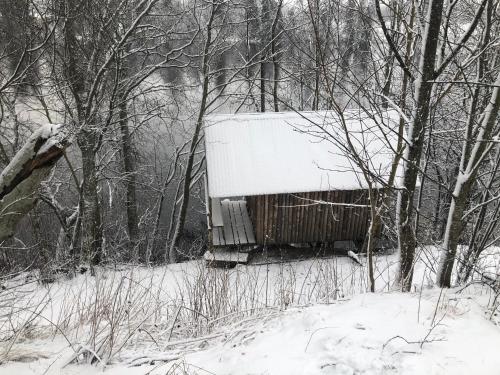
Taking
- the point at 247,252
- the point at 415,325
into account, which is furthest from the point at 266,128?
the point at 415,325

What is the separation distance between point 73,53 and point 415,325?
1102 centimetres

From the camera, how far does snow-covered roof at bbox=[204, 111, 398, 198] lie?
1019 cm

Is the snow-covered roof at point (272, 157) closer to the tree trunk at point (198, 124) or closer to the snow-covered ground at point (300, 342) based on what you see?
the tree trunk at point (198, 124)

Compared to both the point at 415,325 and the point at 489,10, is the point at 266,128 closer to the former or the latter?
the point at 489,10

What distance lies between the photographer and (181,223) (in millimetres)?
13984

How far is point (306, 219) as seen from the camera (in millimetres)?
11109

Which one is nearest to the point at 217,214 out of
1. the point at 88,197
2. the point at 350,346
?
the point at 88,197

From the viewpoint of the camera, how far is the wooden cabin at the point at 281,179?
10.3 m

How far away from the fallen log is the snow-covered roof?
5.95m

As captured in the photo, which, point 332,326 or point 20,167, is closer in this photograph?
point 332,326

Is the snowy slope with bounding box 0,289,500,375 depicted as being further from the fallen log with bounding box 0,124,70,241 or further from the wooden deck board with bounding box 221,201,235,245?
the wooden deck board with bounding box 221,201,235,245

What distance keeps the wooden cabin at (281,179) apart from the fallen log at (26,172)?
5961 millimetres

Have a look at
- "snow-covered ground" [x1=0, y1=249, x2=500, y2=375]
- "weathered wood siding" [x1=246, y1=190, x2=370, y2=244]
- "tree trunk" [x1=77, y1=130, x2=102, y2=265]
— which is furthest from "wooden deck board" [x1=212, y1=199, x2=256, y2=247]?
"snow-covered ground" [x1=0, y1=249, x2=500, y2=375]

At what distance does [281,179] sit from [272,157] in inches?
28.8
